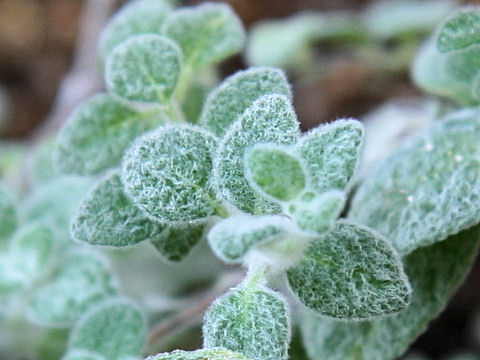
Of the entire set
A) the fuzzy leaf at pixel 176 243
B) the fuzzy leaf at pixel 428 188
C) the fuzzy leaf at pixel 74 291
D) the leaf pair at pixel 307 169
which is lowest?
the fuzzy leaf at pixel 74 291

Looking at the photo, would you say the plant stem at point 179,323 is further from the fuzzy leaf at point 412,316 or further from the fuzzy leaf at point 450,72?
the fuzzy leaf at point 450,72

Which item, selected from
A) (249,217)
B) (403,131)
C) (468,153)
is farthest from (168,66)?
(403,131)

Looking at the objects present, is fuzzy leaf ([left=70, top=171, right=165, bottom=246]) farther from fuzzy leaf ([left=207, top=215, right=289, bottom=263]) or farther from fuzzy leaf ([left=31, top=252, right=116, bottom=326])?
fuzzy leaf ([left=31, top=252, right=116, bottom=326])

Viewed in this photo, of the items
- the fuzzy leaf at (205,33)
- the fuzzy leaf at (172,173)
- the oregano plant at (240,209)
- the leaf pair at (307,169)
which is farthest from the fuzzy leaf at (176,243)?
the fuzzy leaf at (205,33)

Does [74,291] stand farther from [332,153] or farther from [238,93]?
[332,153]

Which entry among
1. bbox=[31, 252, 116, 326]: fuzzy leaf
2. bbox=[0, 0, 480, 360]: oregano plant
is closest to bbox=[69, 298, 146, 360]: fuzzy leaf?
bbox=[0, 0, 480, 360]: oregano plant
